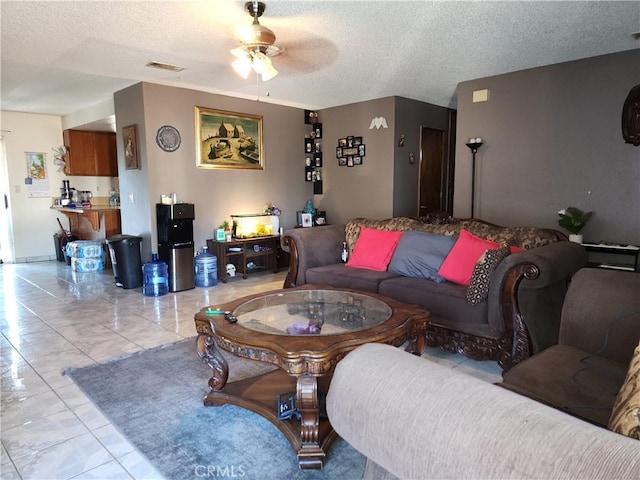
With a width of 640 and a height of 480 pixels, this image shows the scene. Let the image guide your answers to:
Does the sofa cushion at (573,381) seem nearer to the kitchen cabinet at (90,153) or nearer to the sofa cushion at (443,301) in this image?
the sofa cushion at (443,301)

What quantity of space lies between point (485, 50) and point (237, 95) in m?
3.21

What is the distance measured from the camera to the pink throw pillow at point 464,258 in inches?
122

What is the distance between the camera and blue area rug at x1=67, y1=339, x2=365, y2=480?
70.7 inches

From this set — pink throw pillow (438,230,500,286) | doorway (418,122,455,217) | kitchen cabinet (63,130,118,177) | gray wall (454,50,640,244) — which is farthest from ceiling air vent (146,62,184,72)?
kitchen cabinet (63,130,118,177)

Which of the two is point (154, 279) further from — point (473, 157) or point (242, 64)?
point (473, 157)

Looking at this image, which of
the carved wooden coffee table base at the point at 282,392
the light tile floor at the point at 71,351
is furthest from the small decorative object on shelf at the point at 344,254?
the carved wooden coffee table base at the point at 282,392

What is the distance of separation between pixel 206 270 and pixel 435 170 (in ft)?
12.5

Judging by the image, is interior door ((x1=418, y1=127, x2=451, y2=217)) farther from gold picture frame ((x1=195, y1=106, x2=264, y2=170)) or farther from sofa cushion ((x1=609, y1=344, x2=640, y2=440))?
sofa cushion ((x1=609, y1=344, x2=640, y2=440))

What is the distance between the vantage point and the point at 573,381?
1544mm

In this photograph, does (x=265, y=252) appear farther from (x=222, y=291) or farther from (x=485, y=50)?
(x=485, y=50)

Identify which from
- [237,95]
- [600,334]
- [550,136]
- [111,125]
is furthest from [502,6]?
[111,125]

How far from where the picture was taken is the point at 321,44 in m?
3.62

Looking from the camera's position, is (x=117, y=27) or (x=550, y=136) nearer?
(x=117, y=27)

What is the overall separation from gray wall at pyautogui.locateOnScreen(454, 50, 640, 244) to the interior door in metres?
1.30
